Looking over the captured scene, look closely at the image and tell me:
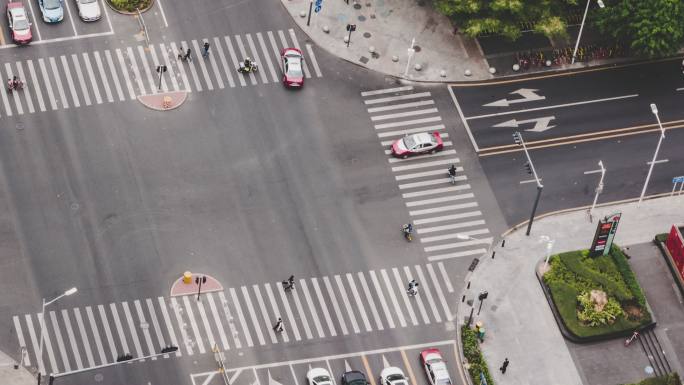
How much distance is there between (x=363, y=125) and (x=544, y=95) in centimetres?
1695

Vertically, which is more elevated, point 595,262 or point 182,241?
point 182,241

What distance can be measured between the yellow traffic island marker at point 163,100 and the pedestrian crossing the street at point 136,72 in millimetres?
503

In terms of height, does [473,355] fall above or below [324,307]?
below

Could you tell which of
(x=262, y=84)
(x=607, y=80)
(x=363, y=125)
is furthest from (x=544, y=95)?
(x=262, y=84)

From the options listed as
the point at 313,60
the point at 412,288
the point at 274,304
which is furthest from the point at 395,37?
the point at 274,304

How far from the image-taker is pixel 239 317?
105 metres

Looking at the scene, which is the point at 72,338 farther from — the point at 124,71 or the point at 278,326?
the point at 124,71

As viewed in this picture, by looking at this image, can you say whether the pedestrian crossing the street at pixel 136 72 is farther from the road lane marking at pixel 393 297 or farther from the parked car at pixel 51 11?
the road lane marking at pixel 393 297

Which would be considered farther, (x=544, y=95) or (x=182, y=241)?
(x=544, y=95)

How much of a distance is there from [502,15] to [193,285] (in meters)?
37.1

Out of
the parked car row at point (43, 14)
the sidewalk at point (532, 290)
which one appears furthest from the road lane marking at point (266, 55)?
the sidewalk at point (532, 290)

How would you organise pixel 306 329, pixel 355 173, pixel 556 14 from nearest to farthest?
pixel 306 329 < pixel 355 173 < pixel 556 14

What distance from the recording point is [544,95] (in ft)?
397

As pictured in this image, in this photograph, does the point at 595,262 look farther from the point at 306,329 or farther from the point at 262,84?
the point at 262,84
